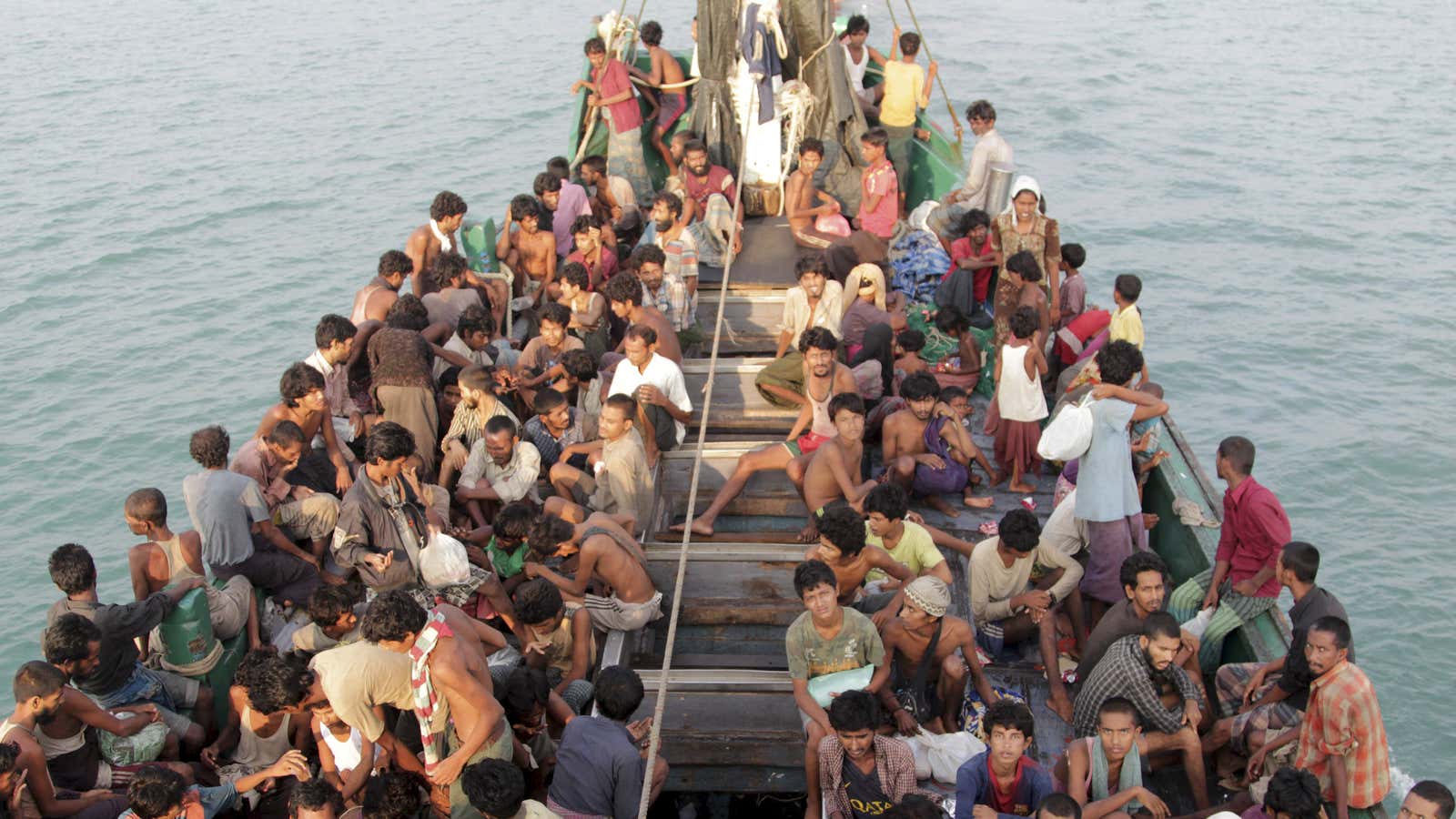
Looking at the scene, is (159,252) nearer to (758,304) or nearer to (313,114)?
(313,114)

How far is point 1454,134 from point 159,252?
21.5 meters

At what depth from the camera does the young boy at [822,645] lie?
524cm

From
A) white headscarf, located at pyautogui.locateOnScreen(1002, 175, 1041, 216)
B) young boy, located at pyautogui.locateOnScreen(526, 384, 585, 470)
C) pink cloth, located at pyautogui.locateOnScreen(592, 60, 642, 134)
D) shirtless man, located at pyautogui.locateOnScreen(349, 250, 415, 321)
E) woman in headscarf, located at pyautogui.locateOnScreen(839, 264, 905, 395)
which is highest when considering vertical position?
pink cloth, located at pyautogui.locateOnScreen(592, 60, 642, 134)

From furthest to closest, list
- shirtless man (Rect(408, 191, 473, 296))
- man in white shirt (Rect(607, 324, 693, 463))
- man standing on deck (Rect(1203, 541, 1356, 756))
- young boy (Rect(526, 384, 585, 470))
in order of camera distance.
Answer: shirtless man (Rect(408, 191, 473, 296)) → man in white shirt (Rect(607, 324, 693, 463)) → young boy (Rect(526, 384, 585, 470)) → man standing on deck (Rect(1203, 541, 1356, 756))

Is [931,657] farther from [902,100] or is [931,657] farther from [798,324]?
[902,100]

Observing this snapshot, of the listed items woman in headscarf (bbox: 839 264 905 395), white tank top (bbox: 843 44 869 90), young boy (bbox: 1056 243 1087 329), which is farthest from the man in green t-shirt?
white tank top (bbox: 843 44 869 90)

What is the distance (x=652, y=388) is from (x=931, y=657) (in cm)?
235

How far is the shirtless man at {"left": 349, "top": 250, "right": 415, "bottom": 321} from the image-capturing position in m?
7.69

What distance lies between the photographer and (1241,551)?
5.86 m

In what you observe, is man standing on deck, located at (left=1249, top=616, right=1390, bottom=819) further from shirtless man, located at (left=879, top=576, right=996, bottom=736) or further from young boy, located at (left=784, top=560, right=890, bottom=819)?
young boy, located at (left=784, top=560, right=890, bottom=819)

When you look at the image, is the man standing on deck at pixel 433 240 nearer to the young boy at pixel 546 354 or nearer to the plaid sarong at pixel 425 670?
the young boy at pixel 546 354

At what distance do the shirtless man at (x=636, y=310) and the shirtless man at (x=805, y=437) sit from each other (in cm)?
84

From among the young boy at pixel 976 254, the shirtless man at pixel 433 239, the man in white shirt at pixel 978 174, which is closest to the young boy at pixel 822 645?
the young boy at pixel 976 254

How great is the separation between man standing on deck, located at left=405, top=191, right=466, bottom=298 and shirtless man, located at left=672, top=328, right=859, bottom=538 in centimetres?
288
